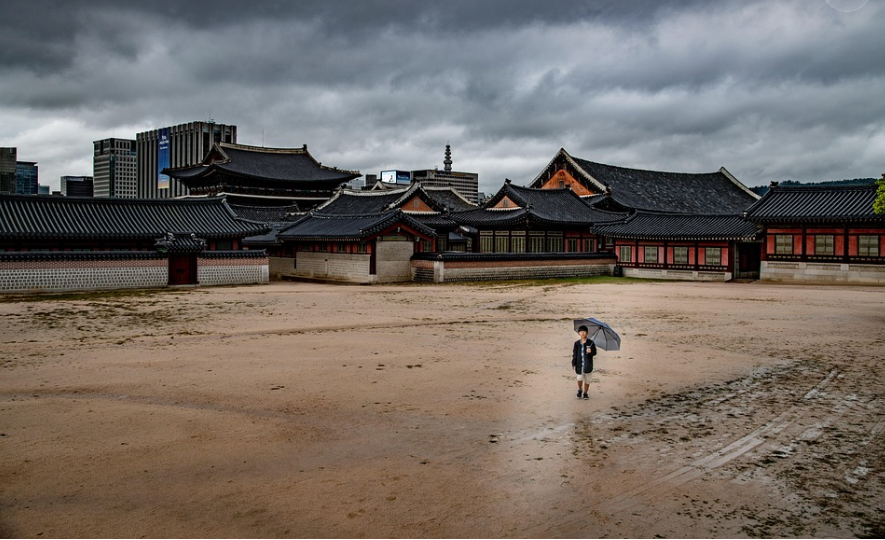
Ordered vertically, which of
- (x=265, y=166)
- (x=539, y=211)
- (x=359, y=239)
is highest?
(x=265, y=166)

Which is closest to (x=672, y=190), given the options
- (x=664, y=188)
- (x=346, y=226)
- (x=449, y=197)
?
(x=664, y=188)

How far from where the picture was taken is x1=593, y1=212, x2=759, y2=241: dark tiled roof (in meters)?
44.4

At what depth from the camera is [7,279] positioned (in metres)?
35.1

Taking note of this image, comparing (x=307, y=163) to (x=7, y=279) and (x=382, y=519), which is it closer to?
(x=7, y=279)

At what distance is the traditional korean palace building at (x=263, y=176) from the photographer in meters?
66.8

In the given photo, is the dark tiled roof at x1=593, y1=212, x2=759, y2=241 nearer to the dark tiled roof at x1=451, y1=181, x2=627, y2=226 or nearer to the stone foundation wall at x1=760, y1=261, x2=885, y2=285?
the stone foundation wall at x1=760, y1=261, x2=885, y2=285

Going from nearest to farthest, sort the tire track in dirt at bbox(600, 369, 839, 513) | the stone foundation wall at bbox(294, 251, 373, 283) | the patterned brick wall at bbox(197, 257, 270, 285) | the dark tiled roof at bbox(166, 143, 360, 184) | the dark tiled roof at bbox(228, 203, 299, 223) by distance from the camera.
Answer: the tire track in dirt at bbox(600, 369, 839, 513) < the patterned brick wall at bbox(197, 257, 270, 285) < the stone foundation wall at bbox(294, 251, 373, 283) < the dark tiled roof at bbox(228, 203, 299, 223) < the dark tiled roof at bbox(166, 143, 360, 184)

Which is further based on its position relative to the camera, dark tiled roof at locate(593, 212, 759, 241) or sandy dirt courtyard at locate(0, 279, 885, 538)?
dark tiled roof at locate(593, 212, 759, 241)

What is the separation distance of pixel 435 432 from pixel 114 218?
37288mm

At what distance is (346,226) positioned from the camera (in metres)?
46.3

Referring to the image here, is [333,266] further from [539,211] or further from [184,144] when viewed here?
[184,144]

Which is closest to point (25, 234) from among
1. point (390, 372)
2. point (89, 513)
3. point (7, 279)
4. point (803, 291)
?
point (7, 279)

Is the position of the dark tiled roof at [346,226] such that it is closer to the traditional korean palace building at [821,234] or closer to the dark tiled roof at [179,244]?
the dark tiled roof at [179,244]

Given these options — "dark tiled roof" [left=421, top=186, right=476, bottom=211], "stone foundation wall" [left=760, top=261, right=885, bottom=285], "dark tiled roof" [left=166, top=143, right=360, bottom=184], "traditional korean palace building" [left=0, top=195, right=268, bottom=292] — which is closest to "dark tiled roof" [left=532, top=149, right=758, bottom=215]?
"dark tiled roof" [left=421, top=186, right=476, bottom=211]
